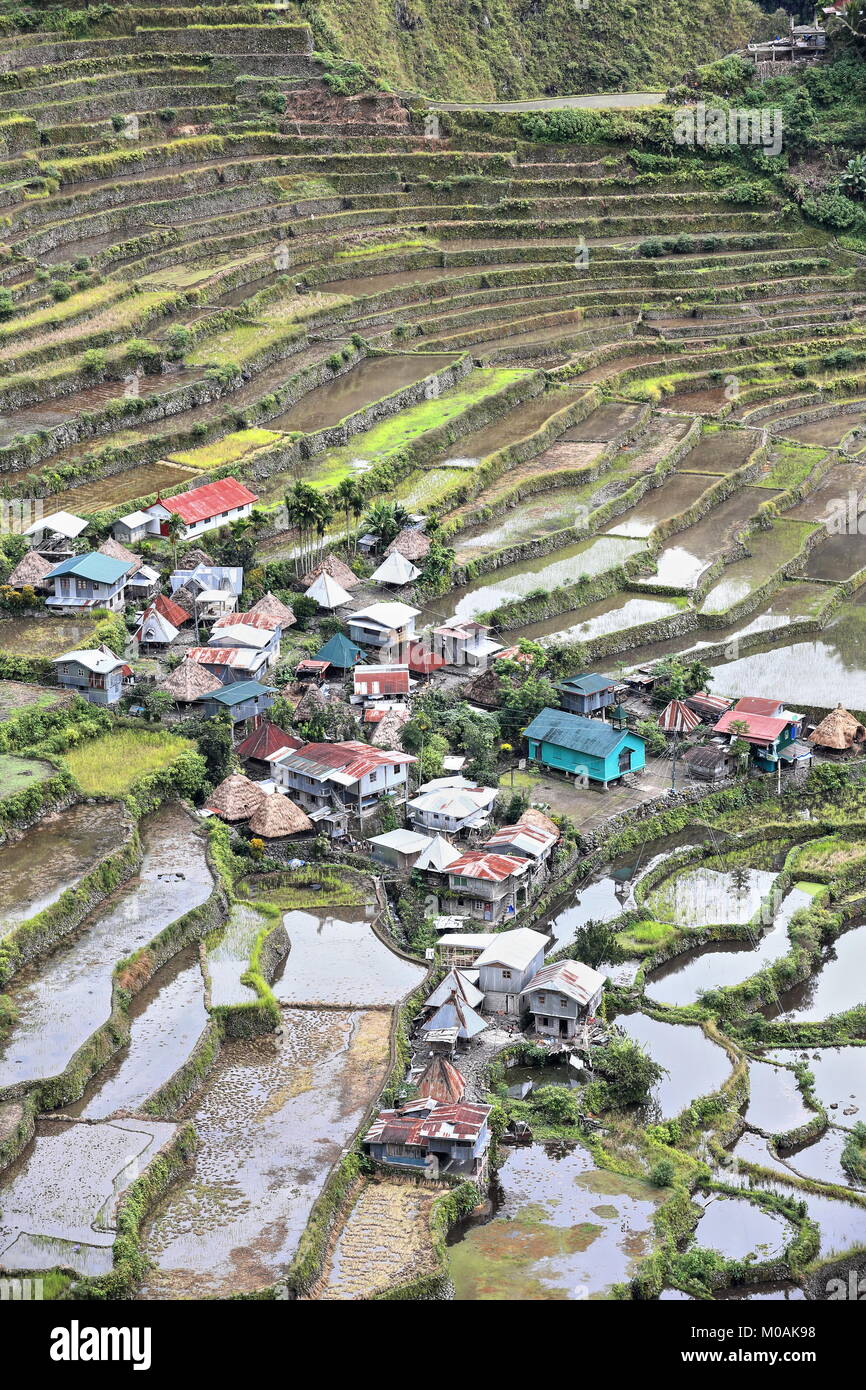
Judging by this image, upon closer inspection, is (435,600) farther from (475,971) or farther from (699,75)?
(699,75)

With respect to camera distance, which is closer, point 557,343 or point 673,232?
point 557,343

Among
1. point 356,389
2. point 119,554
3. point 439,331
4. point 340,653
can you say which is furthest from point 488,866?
point 439,331

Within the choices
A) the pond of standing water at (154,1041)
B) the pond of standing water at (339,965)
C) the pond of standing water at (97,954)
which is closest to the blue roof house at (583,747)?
the pond of standing water at (339,965)

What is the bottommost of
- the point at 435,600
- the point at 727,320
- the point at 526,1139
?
the point at 526,1139

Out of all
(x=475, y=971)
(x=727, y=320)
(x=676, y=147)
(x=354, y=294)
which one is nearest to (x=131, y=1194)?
(x=475, y=971)

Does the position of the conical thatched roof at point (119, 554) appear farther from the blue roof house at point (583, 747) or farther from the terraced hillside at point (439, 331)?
the blue roof house at point (583, 747)

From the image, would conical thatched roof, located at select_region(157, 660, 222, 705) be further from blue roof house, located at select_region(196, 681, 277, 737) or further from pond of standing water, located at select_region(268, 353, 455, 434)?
pond of standing water, located at select_region(268, 353, 455, 434)
